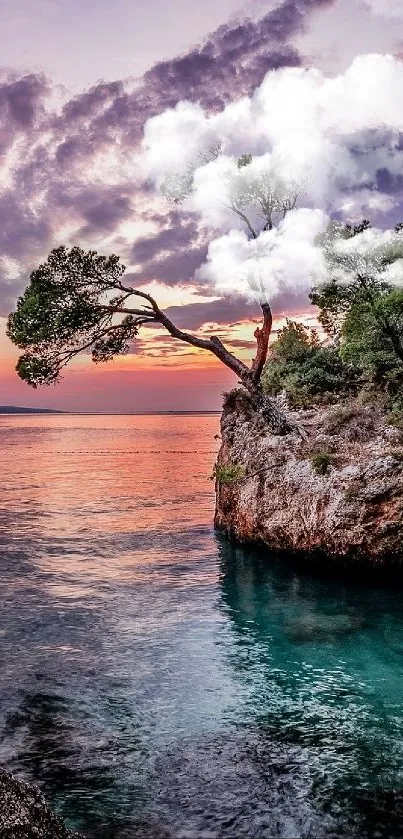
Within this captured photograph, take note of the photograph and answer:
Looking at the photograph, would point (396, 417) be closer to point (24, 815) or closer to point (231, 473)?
point (231, 473)

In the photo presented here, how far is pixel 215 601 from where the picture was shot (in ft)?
65.8

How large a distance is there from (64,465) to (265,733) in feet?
213

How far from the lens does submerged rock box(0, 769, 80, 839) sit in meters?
5.64

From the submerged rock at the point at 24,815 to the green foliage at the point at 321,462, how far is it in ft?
57.4

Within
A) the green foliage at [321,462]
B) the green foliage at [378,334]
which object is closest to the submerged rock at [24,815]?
the green foliage at [321,462]

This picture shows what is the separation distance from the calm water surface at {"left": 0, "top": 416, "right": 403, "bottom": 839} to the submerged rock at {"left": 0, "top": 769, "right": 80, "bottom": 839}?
8.92ft

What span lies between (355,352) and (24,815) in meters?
20.7

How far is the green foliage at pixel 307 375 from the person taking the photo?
29.8 meters

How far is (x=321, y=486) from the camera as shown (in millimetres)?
22406

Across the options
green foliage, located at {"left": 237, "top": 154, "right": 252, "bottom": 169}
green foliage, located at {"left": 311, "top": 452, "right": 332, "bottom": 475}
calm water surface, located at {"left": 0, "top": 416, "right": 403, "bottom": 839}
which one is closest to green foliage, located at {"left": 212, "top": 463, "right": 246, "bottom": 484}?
calm water surface, located at {"left": 0, "top": 416, "right": 403, "bottom": 839}

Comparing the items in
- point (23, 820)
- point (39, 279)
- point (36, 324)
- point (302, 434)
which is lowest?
point (23, 820)

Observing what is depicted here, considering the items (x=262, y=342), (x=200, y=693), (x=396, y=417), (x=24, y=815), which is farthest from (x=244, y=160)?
(x=24, y=815)

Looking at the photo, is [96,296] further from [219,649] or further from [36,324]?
[219,649]

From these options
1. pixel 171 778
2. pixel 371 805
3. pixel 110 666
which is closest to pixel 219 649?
pixel 110 666
